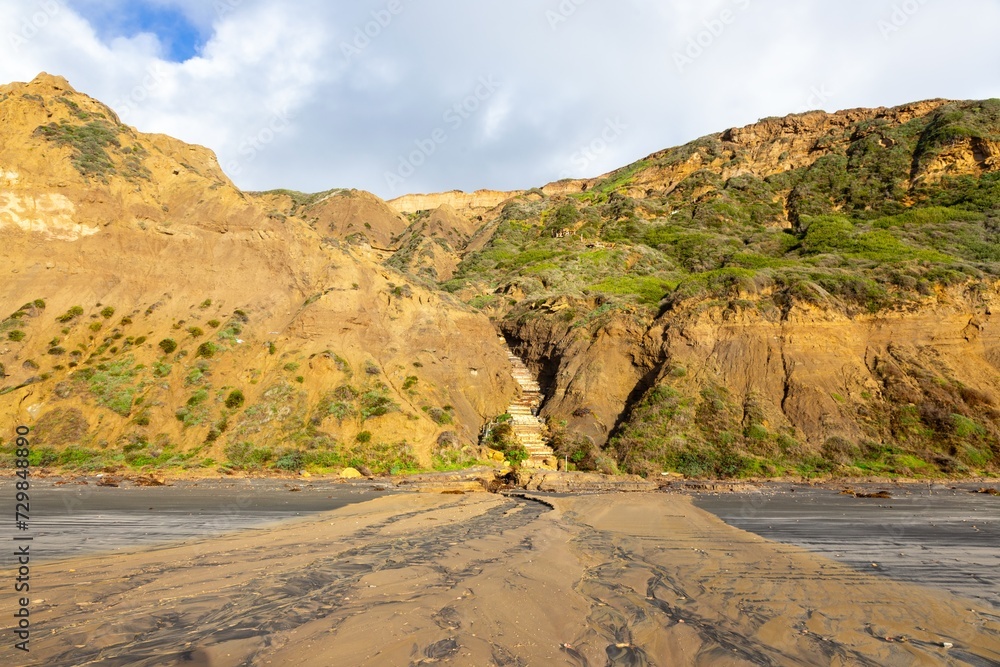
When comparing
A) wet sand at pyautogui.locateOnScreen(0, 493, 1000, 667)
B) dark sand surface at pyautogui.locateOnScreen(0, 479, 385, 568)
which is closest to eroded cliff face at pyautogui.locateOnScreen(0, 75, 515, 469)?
dark sand surface at pyautogui.locateOnScreen(0, 479, 385, 568)

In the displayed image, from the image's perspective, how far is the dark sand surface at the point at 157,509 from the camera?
1098cm

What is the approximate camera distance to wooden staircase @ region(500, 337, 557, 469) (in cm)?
3228

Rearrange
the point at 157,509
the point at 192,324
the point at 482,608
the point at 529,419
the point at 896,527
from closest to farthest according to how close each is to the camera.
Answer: the point at 482,608, the point at 896,527, the point at 157,509, the point at 192,324, the point at 529,419

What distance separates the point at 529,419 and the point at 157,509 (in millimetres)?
24147

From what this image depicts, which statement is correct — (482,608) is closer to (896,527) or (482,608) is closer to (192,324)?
(896,527)

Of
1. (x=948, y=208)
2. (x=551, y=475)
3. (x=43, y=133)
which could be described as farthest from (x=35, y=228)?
(x=948, y=208)

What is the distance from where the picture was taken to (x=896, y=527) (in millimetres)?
14797

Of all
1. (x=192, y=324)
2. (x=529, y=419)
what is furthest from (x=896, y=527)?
(x=192, y=324)

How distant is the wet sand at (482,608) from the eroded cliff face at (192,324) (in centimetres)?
2023

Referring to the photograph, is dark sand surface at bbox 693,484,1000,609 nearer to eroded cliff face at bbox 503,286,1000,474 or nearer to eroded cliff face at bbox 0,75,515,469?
eroded cliff face at bbox 503,286,1000,474

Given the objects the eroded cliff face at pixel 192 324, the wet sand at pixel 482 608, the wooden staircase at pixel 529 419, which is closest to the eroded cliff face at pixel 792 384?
the wooden staircase at pixel 529 419

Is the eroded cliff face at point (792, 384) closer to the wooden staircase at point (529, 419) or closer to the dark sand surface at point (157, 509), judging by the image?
the wooden staircase at point (529, 419)

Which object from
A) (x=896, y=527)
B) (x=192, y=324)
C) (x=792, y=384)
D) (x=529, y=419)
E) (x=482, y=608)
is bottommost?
(x=896, y=527)

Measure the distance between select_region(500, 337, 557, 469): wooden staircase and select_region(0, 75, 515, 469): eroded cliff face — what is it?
172 cm
